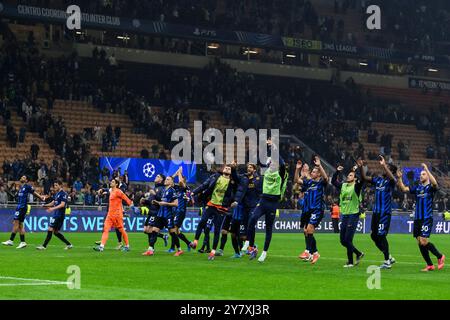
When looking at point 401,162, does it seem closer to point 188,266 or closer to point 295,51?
point 295,51

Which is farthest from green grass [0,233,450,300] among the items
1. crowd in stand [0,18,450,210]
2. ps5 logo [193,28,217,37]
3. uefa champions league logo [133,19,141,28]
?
ps5 logo [193,28,217,37]

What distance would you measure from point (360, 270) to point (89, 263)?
6838 mm

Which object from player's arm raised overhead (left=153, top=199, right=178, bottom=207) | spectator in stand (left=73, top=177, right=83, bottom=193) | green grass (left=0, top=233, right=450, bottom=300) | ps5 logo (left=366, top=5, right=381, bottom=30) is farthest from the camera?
→ ps5 logo (left=366, top=5, right=381, bottom=30)

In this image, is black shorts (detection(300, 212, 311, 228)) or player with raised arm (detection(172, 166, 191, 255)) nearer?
black shorts (detection(300, 212, 311, 228))

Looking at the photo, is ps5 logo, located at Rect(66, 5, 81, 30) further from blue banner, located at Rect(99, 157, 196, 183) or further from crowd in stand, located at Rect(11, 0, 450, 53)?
blue banner, located at Rect(99, 157, 196, 183)

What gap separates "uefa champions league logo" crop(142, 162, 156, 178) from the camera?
52.8 meters

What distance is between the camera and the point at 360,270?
80.7 ft

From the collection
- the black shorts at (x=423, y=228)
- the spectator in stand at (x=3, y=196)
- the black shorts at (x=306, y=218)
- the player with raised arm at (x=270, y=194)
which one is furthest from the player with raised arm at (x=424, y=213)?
the spectator in stand at (x=3, y=196)

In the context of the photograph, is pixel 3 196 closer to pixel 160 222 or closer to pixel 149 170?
pixel 149 170

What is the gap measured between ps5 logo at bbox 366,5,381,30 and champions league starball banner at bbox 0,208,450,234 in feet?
66.2

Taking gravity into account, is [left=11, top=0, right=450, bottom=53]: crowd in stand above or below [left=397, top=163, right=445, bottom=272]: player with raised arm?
above

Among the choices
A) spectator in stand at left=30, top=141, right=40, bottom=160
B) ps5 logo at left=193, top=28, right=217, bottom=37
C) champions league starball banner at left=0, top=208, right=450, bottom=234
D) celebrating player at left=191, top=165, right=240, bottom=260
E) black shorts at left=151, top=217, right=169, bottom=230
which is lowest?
champions league starball banner at left=0, top=208, right=450, bottom=234
